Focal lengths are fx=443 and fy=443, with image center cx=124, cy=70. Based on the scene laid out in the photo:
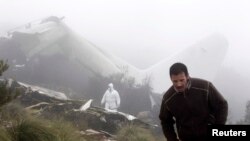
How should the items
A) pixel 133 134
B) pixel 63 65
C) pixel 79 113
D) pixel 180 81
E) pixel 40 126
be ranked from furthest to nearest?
pixel 63 65 → pixel 79 113 → pixel 133 134 → pixel 40 126 → pixel 180 81

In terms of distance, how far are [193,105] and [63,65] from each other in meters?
50.0

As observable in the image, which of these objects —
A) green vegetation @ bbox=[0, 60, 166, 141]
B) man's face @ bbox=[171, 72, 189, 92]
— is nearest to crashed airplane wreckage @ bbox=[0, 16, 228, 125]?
green vegetation @ bbox=[0, 60, 166, 141]

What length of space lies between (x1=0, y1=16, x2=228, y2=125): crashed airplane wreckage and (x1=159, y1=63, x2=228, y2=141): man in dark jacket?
125 ft

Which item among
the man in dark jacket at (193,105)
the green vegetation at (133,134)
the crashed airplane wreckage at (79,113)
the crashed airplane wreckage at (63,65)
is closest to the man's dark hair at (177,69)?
the man in dark jacket at (193,105)

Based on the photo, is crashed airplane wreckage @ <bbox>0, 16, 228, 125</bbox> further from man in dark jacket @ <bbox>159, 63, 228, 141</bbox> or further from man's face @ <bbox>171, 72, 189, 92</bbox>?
man's face @ <bbox>171, 72, 189, 92</bbox>

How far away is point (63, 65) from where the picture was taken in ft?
176

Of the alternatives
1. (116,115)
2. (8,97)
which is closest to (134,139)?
(8,97)

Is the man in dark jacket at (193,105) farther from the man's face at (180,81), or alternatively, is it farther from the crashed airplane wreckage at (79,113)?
the crashed airplane wreckage at (79,113)

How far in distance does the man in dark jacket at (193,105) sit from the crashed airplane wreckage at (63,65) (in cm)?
3803

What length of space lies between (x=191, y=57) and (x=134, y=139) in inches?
2213

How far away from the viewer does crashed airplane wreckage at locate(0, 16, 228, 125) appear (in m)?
45.7

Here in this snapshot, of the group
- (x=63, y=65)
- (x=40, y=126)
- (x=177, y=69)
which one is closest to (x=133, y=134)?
(x=40, y=126)

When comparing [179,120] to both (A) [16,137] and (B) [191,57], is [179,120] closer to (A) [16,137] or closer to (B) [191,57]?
(A) [16,137]

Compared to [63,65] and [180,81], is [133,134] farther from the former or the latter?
[63,65]
